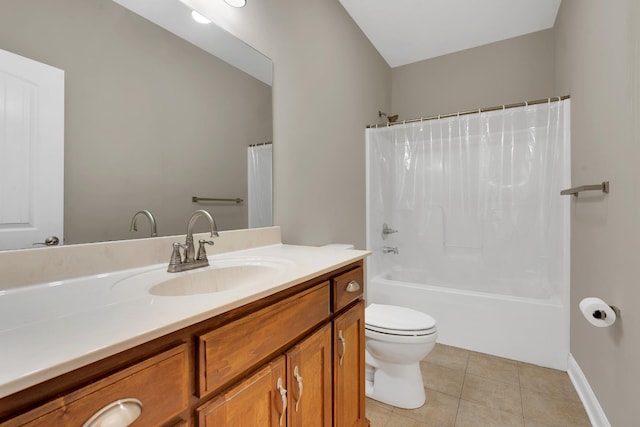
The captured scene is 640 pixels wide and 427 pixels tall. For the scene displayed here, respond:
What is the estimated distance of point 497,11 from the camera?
2.37 metres

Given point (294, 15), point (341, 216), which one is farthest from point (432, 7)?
point (341, 216)

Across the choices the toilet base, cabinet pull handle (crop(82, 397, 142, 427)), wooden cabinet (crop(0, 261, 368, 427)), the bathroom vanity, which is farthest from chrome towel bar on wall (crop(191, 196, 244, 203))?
the toilet base

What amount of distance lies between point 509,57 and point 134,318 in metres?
3.47

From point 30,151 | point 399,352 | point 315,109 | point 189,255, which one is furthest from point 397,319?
point 30,151

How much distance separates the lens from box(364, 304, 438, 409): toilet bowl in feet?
5.03

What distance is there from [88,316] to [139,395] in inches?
7.3

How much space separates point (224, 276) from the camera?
1.08 m

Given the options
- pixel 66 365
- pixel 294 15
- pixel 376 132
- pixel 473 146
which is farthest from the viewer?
pixel 376 132

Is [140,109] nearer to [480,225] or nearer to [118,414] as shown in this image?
[118,414]

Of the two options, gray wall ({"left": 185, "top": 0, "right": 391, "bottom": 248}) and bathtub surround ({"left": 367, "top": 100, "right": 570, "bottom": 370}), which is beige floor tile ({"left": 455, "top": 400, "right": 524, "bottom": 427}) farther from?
gray wall ({"left": 185, "top": 0, "right": 391, "bottom": 248})

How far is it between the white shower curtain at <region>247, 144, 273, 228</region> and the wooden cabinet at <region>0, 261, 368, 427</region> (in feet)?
1.85

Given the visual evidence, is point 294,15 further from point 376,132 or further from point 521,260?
point 521,260

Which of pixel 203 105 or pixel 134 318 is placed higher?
pixel 203 105

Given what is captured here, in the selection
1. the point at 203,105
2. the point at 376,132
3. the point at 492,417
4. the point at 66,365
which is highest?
the point at 376,132
